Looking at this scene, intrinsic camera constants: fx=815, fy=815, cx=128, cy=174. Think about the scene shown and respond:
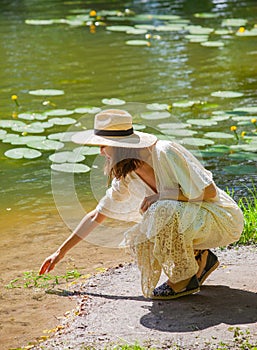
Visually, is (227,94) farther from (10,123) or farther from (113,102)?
(10,123)

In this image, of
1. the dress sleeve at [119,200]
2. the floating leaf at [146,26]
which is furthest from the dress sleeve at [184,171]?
the floating leaf at [146,26]

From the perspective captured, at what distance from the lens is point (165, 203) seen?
10.5 feet

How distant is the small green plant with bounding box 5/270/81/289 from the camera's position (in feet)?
12.8

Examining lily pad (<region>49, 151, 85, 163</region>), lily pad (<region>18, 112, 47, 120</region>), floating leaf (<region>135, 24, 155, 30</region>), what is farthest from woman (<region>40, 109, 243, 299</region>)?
floating leaf (<region>135, 24, 155, 30</region>)

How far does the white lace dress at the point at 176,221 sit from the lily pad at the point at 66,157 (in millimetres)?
2364

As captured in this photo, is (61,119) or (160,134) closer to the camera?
(160,134)

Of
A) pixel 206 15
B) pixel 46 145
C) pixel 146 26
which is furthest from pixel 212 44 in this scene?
pixel 46 145

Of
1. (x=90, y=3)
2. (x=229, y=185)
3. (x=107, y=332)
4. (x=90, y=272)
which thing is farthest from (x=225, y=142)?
(x=90, y=3)

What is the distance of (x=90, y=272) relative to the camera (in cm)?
405

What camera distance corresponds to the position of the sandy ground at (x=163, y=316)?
2.98 m

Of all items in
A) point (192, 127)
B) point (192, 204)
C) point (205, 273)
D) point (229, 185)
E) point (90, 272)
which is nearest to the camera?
point (192, 204)

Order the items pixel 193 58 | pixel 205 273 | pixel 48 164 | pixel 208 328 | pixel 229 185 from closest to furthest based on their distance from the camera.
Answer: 1. pixel 208 328
2. pixel 205 273
3. pixel 229 185
4. pixel 48 164
5. pixel 193 58

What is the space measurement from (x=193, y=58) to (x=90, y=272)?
5161 millimetres

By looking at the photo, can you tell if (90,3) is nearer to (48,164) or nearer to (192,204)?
(48,164)
